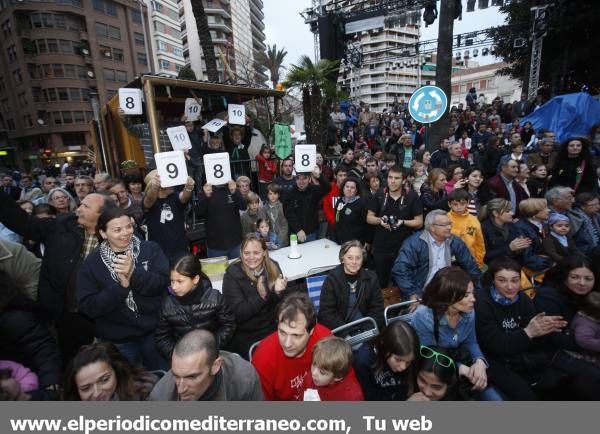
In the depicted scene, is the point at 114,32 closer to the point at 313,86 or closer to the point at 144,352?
the point at 313,86

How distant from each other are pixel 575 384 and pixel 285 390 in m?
2.49

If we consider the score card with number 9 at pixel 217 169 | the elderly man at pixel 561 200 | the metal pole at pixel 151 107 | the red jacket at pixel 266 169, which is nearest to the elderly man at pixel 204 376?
the score card with number 9 at pixel 217 169

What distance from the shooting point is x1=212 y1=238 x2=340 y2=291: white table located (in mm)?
A: 3724

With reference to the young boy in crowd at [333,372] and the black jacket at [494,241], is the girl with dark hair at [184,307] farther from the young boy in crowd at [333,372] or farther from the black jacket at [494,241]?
the black jacket at [494,241]

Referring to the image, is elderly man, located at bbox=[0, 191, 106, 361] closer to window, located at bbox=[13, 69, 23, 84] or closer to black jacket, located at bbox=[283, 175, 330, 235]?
black jacket, located at bbox=[283, 175, 330, 235]

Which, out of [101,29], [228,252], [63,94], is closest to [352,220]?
[228,252]

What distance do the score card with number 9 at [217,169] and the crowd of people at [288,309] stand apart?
0.20 m

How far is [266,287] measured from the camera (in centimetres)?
297

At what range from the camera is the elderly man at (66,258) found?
114 inches

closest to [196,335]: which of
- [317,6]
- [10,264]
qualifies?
[10,264]

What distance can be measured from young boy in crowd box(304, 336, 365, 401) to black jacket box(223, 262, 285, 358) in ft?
2.93

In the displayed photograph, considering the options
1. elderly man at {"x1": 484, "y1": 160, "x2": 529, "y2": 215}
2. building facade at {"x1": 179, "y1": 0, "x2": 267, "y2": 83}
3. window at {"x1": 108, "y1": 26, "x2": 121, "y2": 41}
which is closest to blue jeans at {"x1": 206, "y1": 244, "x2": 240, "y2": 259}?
elderly man at {"x1": 484, "y1": 160, "x2": 529, "y2": 215}

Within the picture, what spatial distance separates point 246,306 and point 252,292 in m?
0.15

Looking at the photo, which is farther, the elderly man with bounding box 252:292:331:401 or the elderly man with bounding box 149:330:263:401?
the elderly man with bounding box 252:292:331:401
